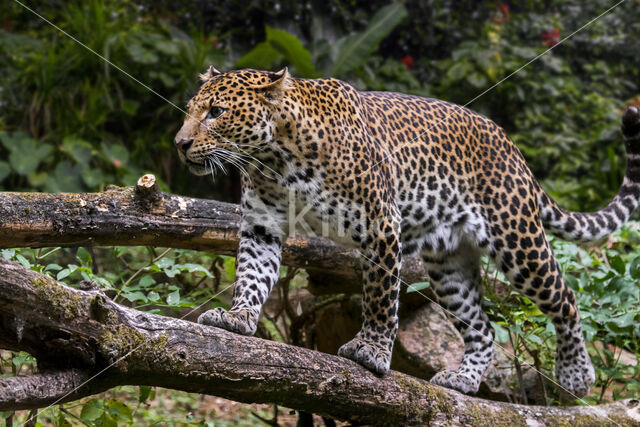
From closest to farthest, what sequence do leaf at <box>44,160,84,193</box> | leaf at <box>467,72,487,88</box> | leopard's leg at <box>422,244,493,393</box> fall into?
1. leopard's leg at <box>422,244,493,393</box>
2. leaf at <box>44,160,84,193</box>
3. leaf at <box>467,72,487,88</box>

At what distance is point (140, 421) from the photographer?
6.98 metres

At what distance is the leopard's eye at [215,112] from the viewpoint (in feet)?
14.5

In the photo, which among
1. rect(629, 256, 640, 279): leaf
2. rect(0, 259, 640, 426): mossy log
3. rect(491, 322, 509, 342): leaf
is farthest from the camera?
rect(629, 256, 640, 279): leaf

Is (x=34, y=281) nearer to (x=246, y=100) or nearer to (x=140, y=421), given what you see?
(x=246, y=100)

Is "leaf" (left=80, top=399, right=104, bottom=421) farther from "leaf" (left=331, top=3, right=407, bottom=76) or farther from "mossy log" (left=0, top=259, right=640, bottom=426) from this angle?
"leaf" (left=331, top=3, right=407, bottom=76)

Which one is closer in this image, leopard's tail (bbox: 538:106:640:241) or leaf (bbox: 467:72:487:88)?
leopard's tail (bbox: 538:106:640:241)

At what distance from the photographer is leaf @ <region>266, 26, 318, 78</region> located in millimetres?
11570

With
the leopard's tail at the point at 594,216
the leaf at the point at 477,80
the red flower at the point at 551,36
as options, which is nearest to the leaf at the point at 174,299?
the leopard's tail at the point at 594,216

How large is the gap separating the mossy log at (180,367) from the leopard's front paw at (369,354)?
2.7 inches

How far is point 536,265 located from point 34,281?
3995mm

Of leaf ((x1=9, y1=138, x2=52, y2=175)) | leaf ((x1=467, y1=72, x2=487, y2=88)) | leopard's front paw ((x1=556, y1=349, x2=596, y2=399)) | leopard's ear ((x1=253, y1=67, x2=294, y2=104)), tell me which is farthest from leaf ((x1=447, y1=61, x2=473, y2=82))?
leopard's ear ((x1=253, y1=67, x2=294, y2=104))

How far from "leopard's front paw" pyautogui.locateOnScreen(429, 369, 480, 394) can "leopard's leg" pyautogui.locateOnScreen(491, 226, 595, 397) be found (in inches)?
32.8

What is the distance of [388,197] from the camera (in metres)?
4.93

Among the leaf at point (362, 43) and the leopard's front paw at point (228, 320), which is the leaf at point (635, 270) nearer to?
the leopard's front paw at point (228, 320)
